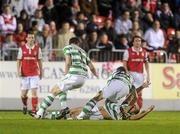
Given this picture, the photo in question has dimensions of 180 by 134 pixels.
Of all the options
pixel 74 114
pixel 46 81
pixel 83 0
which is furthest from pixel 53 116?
pixel 83 0

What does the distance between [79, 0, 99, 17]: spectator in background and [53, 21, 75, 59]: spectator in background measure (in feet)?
8.33

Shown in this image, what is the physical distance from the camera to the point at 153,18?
30922mm

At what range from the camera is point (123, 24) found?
29.2m

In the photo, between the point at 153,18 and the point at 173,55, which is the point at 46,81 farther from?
the point at 153,18

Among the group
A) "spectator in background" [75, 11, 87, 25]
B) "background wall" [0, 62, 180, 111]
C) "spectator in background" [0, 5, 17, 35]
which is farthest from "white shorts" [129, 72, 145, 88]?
"spectator in background" [75, 11, 87, 25]

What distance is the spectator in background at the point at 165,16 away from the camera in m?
30.7

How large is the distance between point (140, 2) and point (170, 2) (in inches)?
75.8

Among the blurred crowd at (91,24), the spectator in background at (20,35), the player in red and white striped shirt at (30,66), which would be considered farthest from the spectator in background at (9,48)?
the player in red and white striped shirt at (30,66)

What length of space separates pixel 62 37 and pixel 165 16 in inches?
223

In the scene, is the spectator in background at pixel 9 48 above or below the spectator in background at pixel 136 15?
below

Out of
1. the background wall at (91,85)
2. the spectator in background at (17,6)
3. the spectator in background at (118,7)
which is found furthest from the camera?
the spectator in background at (118,7)

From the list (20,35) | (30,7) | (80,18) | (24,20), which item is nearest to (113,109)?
(20,35)

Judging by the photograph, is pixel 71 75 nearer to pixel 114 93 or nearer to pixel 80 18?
pixel 114 93

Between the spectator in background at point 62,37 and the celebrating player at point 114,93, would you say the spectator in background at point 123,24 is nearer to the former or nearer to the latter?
the spectator in background at point 62,37
